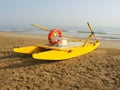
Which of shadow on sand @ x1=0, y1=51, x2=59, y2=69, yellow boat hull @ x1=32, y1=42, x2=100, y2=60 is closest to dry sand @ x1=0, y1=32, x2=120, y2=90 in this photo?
shadow on sand @ x1=0, y1=51, x2=59, y2=69

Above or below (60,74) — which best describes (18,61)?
above

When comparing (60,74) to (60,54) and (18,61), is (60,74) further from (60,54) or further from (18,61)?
(18,61)

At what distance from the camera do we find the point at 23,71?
5.48 meters

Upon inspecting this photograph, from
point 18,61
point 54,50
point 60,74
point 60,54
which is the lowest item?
point 60,74

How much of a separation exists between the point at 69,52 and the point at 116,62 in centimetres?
188

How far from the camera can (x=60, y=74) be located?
5238 mm

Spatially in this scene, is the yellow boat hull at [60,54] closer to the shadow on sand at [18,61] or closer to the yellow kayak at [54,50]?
the yellow kayak at [54,50]

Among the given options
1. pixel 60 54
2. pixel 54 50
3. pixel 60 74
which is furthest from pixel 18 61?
pixel 60 74

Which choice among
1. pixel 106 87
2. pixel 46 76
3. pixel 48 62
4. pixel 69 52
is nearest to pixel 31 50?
pixel 48 62

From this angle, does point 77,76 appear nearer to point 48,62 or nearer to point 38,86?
point 38,86

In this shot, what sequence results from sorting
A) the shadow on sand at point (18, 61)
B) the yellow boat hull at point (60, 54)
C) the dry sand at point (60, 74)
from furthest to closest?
the shadow on sand at point (18, 61)
the yellow boat hull at point (60, 54)
the dry sand at point (60, 74)

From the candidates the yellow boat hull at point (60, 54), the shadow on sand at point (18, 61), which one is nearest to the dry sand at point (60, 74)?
the shadow on sand at point (18, 61)

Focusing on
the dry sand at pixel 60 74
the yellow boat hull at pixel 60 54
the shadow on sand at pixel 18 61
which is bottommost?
the dry sand at pixel 60 74

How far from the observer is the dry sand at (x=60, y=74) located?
4469mm
